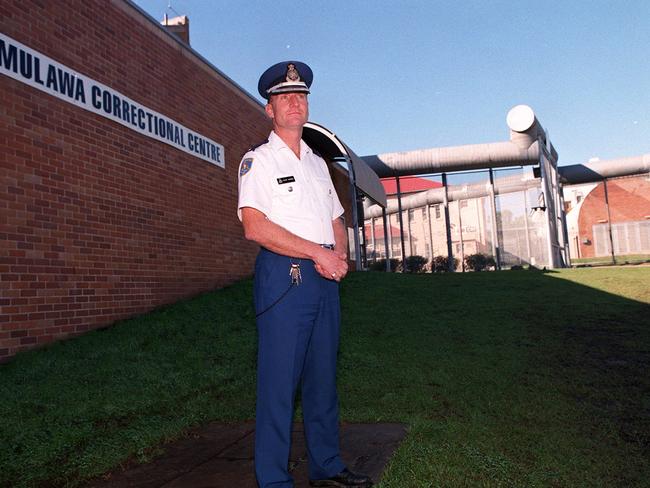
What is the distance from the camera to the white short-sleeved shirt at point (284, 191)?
94.1 inches

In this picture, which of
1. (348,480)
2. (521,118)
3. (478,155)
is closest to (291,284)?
(348,480)

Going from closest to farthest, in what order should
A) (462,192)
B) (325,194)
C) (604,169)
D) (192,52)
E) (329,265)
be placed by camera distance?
(329,265) → (325,194) → (192,52) → (462,192) → (604,169)

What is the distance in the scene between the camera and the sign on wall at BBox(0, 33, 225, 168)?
548 cm

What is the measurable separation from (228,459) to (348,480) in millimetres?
902

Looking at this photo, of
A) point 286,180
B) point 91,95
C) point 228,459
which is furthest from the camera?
point 91,95

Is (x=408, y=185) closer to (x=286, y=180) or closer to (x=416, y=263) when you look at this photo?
(x=416, y=263)

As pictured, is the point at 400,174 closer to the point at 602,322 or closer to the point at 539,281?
the point at 539,281

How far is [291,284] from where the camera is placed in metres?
2.35

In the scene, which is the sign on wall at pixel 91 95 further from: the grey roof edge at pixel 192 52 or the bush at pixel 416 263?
the bush at pixel 416 263

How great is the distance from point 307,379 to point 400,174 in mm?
15566

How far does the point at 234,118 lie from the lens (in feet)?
33.4

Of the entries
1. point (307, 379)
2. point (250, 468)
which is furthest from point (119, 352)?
point (307, 379)

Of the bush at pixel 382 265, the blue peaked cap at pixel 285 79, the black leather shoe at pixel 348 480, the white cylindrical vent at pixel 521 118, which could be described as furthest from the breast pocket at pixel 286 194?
the bush at pixel 382 265

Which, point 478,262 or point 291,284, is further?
point 478,262
